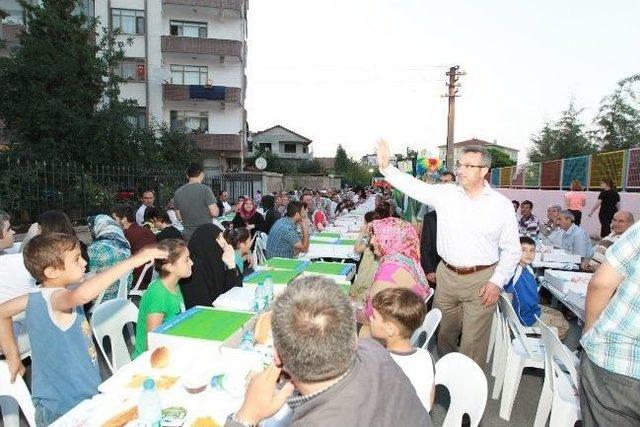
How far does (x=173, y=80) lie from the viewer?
26062mm

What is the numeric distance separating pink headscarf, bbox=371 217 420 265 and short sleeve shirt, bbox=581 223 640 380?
1608mm

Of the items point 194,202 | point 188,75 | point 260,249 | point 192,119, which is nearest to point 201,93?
point 188,75

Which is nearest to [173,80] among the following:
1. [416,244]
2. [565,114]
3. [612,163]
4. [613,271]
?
[612,163]

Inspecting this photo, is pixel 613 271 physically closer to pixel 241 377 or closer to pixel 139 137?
pixel 241 377

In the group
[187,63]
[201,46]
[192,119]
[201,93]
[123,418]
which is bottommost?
[123,418]

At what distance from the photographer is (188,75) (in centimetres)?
2619

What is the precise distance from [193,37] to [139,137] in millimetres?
12821

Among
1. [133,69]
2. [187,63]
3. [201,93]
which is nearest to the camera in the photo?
[133,69]

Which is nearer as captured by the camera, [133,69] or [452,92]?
[452,92]

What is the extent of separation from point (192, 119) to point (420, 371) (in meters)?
27.1

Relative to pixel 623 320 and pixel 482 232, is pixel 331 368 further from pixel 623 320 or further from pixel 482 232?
pixel 482 232

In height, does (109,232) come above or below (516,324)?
above

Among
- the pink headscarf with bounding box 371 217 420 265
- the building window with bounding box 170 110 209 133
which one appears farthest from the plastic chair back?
the building window with bounding box 170 110 209 133

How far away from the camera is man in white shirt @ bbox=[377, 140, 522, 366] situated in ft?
10.2
